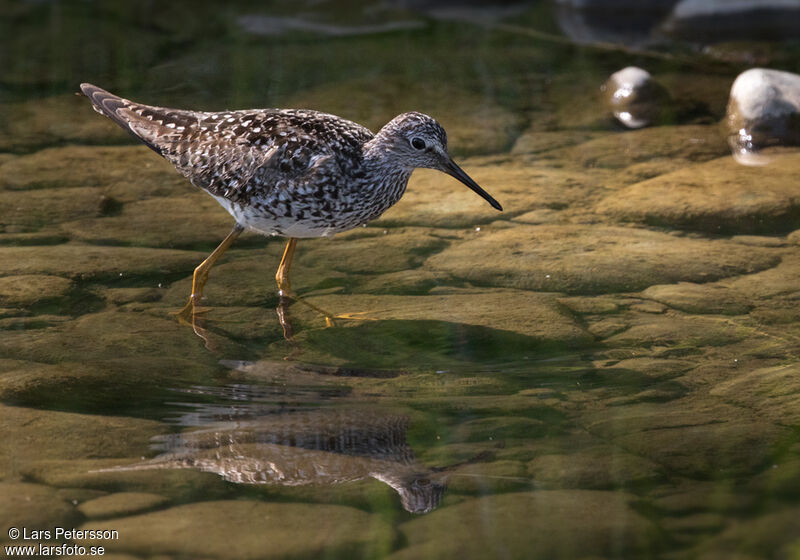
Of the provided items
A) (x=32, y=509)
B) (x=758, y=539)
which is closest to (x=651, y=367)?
(x=758, y=539)

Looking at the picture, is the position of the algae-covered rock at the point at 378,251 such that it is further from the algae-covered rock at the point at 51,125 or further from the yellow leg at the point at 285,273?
the algae-covered rock at the point at 51,125

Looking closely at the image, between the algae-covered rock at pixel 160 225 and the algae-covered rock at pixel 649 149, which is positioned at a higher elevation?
the algae-covered rock at pixel 649 149

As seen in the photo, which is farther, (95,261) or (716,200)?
(716,200)

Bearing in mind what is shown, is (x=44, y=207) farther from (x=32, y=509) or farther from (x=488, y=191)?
(x=32, y=509)

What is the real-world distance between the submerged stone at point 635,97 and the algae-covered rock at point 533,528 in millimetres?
5871

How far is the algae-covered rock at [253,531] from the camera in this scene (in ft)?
12.7

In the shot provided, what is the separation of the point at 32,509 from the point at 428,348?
92.1 inches

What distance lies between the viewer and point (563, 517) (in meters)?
4.08

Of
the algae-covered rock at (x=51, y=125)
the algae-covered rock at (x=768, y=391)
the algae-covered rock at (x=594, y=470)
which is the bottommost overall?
the algae-covered rock at (x=594, y=470)

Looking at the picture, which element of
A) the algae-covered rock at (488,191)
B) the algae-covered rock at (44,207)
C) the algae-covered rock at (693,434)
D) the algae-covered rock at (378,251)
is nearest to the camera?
the algae-covered rock at (693,434)

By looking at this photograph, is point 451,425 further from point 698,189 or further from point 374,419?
point 698,189

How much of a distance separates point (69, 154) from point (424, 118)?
→ 3637 mm

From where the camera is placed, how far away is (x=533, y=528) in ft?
13.1

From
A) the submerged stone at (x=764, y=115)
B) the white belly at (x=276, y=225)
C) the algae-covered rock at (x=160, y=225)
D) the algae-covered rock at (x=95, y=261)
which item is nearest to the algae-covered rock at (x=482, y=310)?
the white belly at (x=276, y=225)
